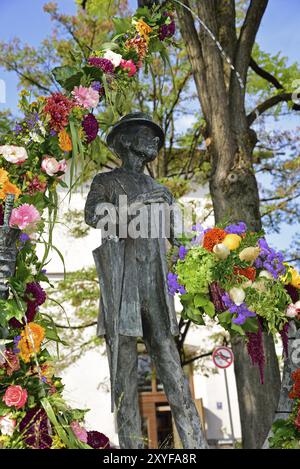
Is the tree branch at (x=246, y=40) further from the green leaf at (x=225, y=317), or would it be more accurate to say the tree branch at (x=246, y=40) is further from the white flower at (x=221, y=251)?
the green leaf at (x=225, y=317)

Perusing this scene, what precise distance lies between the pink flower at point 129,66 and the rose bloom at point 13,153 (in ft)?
3.99

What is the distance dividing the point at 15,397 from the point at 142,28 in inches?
117

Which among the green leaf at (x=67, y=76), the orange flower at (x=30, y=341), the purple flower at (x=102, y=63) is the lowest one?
the orange flower at (x=30, y=341)

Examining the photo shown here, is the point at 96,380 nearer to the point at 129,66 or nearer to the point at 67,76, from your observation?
the point at 129,66

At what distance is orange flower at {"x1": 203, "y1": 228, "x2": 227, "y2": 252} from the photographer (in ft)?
13.5

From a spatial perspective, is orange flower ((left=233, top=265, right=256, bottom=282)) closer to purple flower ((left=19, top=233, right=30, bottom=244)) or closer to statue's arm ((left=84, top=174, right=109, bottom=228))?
statue's arm ((left=84, top=174, right=109, bottom=228))

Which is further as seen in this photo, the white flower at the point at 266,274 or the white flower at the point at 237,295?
the white flower at the point at 266,274

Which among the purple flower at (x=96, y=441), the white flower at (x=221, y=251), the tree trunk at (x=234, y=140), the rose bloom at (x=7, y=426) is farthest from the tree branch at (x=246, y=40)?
the rose bloom at (x=7, y=426)

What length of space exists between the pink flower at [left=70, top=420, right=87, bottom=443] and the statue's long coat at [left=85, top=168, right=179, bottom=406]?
69 centimetres

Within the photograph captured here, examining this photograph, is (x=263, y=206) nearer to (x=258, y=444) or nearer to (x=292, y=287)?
(x=258, y=444)

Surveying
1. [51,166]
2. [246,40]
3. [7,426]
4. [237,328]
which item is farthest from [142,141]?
[246,40]

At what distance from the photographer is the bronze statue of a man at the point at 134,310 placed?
4.12 m

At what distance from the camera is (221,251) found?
4.02 metres

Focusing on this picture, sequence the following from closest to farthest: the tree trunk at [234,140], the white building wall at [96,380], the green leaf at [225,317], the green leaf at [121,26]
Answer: the green leaf at [225,317], the green leaf at [121,26], the tree trunk at [234,140], the white building wall at [96,380]
